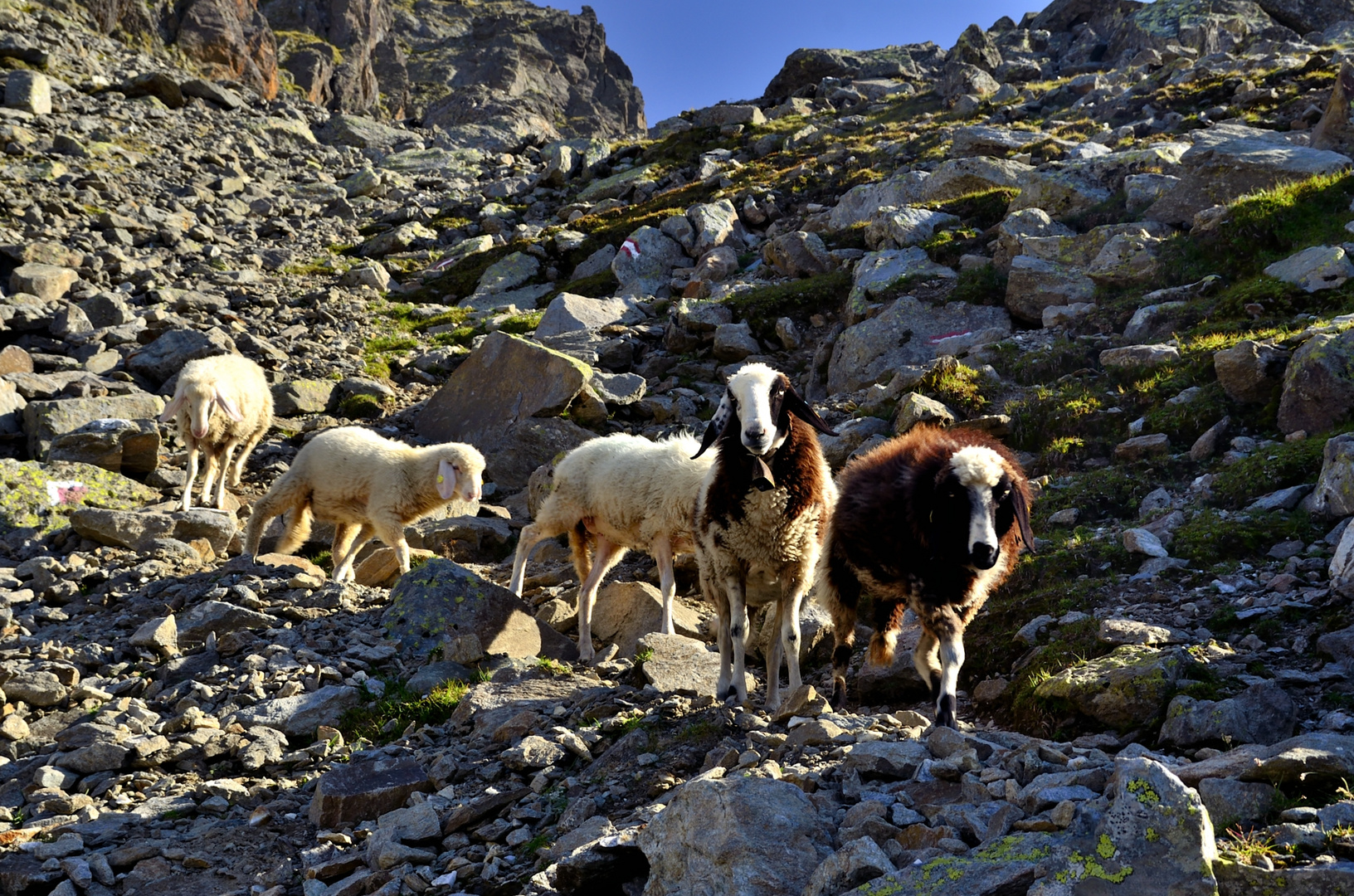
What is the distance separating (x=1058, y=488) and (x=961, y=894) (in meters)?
7.79

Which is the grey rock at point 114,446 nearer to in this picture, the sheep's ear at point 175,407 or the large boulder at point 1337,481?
the sheep's ear at point 175,407

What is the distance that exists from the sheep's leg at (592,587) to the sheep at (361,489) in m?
2.23

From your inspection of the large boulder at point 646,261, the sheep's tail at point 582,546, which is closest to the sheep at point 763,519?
the sheep's tail at point 582,546

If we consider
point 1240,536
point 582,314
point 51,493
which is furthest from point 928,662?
point 582,314

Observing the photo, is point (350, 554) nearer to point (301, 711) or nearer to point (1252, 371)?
point (301, 711)

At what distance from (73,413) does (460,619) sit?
32.9 feet

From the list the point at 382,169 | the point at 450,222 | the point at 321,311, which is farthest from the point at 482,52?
the point at 321,311

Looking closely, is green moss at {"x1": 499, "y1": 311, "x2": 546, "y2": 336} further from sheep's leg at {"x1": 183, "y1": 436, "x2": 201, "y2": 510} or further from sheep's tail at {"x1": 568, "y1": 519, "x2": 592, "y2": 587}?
sheep's tail at {"x1": 568, "y1": 519, "x2": 592, "y2": 587}

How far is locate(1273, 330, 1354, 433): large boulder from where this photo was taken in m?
10.0

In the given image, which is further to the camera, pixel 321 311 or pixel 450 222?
pixel 450 222

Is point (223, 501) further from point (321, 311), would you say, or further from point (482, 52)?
point (482, 52)

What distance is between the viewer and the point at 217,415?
49.9 ft

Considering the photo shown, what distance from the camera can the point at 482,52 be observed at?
352ft

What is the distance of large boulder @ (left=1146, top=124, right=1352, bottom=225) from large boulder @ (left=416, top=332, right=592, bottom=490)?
10.8 metres
